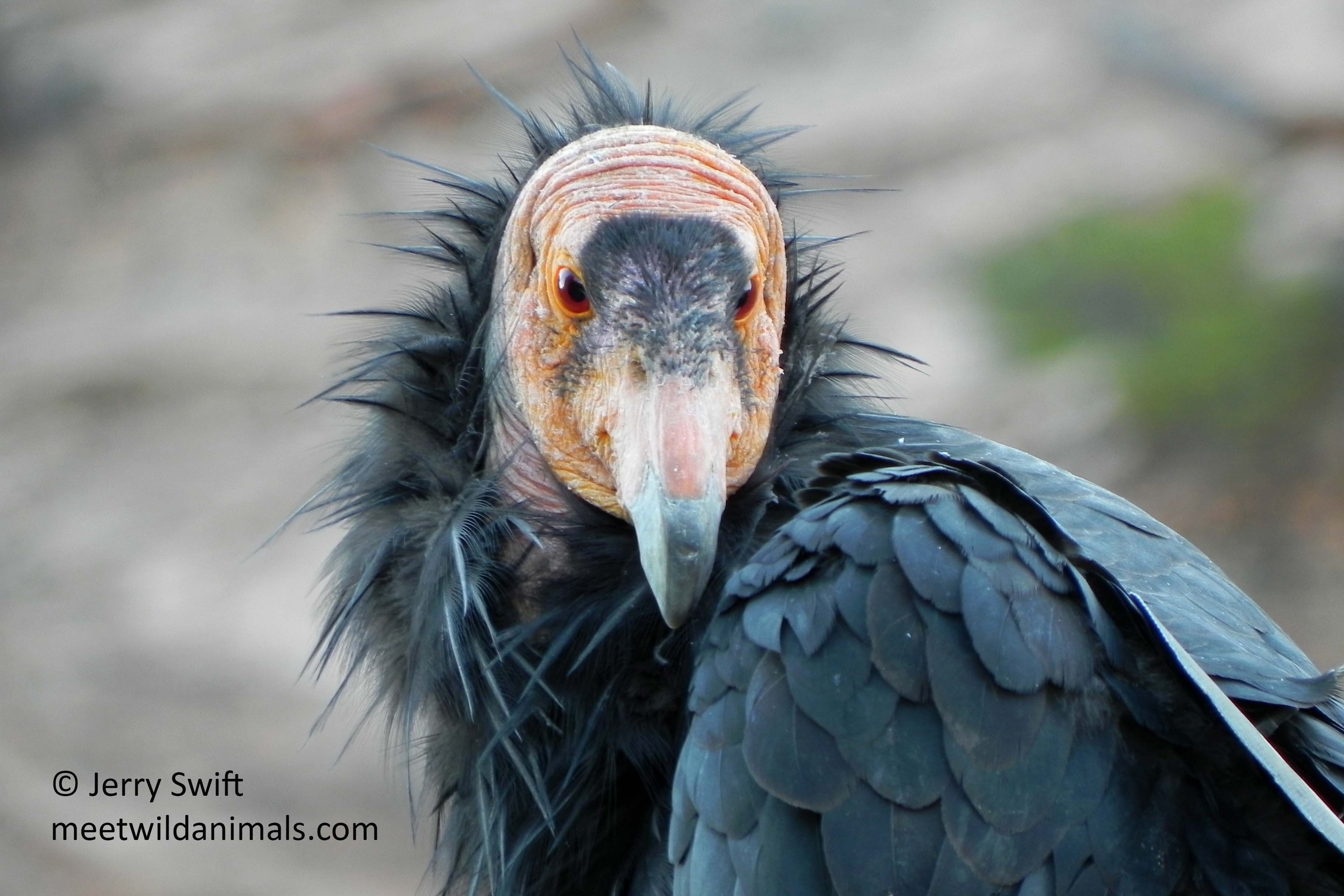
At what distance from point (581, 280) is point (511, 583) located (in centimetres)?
62

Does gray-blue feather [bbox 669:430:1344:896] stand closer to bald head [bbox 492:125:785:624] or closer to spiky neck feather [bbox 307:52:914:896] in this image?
bald head [bbox 492:125:785:624]

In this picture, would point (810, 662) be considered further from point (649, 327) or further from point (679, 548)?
point (649, 327)

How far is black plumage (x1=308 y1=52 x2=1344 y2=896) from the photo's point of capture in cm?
198

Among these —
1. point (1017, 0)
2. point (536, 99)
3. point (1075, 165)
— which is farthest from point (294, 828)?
point (1017, 0)

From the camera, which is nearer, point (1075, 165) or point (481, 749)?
point (481, 749)

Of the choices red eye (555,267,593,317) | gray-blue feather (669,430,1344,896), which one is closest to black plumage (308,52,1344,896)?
gray-blue feather (669,430,1344,896)

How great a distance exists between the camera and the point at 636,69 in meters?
10.8

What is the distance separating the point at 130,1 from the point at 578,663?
10413 mm

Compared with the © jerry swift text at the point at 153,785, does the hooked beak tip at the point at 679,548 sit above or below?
above

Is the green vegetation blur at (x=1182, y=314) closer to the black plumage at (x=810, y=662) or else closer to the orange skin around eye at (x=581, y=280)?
the black plumage at (x=810, y=662)

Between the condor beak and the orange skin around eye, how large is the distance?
6 centimetres

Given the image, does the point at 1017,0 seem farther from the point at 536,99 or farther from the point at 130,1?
the point at 130,1

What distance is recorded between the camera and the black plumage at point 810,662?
1.98 m

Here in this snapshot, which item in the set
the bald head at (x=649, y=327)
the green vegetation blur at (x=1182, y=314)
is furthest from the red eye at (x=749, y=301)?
the green vegetation blur at (x=1182, y=314)
